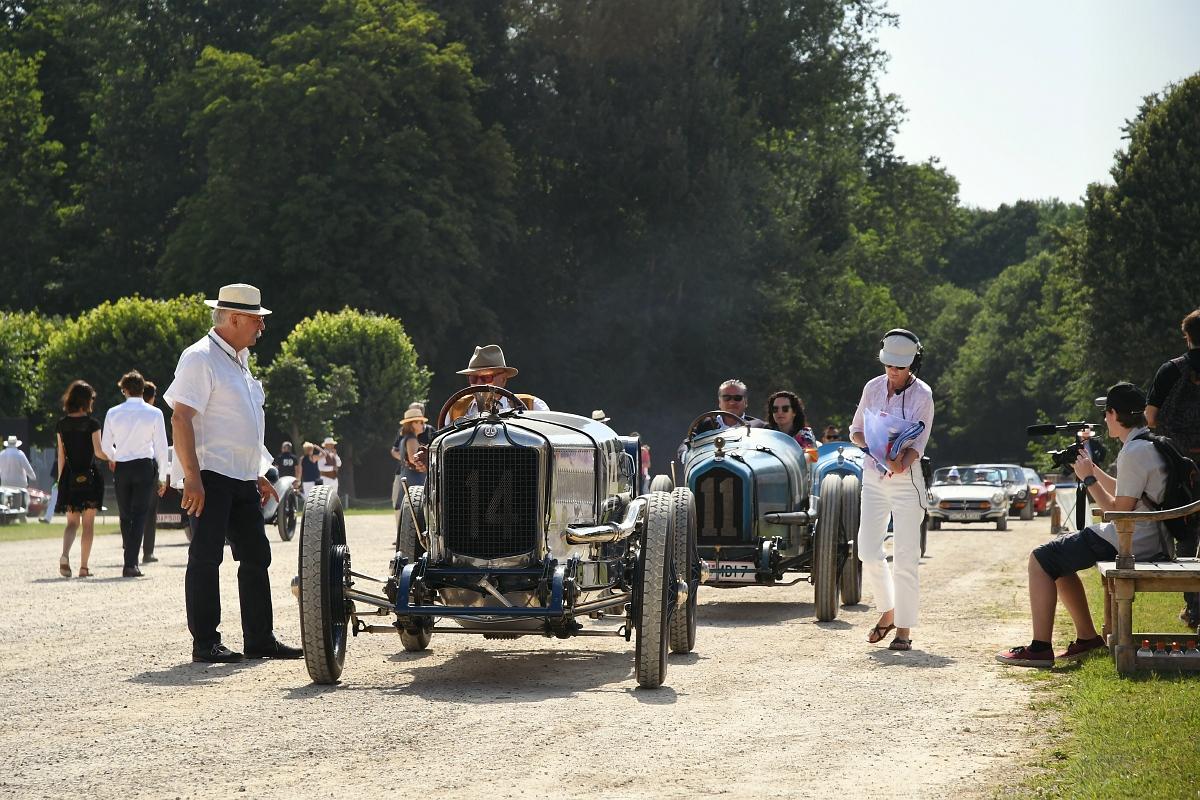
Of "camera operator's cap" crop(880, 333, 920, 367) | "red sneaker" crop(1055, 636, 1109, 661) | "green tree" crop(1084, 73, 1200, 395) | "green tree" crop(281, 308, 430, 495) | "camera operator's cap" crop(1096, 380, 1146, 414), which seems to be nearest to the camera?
"camera operator's cap" crop(1096, 380, 1146, 414)

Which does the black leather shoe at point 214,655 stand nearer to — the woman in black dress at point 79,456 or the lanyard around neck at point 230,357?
the lanyard around neck at point 230,357

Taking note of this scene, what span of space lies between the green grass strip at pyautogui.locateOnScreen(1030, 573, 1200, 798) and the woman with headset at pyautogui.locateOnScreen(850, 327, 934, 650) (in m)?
1.49

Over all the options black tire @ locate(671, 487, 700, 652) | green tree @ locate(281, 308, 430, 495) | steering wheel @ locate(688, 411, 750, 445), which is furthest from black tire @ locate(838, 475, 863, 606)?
green tree @ locate(281, 308, 430, 495)

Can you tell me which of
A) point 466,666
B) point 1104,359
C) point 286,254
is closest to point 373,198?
point 286,254

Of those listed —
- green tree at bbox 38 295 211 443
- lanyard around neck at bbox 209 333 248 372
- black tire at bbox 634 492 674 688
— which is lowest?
black tire at bbox 634 492 674 688

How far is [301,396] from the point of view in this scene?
41906 mm

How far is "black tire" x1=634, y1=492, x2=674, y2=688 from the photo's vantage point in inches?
336

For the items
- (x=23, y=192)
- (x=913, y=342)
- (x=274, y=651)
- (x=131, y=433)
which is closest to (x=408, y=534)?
(x=274, y=651)

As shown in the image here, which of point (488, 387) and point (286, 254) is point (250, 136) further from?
point (488, 387)

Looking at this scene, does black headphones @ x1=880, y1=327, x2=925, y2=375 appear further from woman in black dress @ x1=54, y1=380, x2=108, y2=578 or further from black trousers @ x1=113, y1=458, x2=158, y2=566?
woman in black dress @ x1=54, y1=380, x2=108, y2=578

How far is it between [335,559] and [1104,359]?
36.9 metres

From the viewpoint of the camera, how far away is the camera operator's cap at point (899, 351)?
10.8 meters

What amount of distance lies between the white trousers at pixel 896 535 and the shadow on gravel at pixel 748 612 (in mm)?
1719

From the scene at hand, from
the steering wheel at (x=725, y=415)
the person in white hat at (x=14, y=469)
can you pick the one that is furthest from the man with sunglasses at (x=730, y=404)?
the person in white hat at (x=14, y=469)
